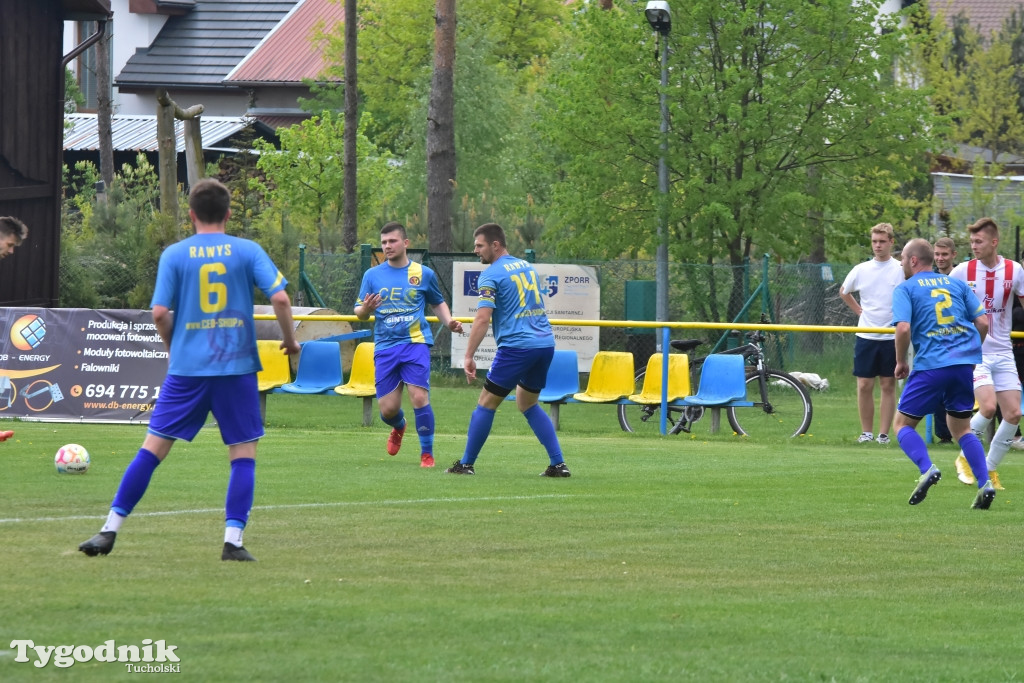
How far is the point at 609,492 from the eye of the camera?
1107cm

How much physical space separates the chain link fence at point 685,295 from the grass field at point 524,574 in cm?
1109

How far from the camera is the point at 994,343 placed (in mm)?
11898

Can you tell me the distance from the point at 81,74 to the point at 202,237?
194ft

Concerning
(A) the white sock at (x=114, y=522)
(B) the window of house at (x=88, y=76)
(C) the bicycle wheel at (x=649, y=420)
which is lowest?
(C) the bicycle wheel at (x=649, y=420)

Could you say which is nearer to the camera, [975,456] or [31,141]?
[975,456]

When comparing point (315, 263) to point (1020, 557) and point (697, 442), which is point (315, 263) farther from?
point (1020, 557)

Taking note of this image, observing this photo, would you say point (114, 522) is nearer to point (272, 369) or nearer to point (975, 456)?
point (975, 456)

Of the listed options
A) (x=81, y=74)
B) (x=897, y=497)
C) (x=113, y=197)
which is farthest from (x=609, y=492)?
(x=81, y=74)

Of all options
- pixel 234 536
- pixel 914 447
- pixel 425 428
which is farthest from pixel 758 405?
pixel 234 536

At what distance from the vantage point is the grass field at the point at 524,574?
563 centimetres

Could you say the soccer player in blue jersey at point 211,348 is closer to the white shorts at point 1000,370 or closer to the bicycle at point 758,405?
the white shorts at point 1000,370

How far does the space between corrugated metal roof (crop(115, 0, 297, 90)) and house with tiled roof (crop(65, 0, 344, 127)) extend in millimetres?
40

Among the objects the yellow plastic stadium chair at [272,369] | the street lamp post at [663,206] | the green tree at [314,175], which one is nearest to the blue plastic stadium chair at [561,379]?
the yellow plastic stadium chair at [272,369]

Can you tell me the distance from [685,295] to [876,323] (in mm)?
8674
